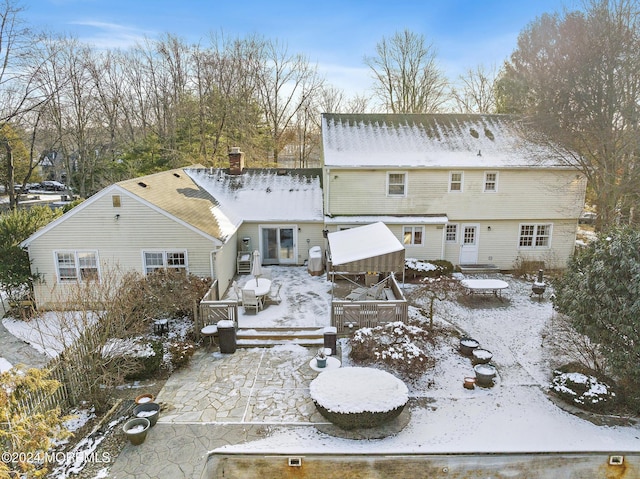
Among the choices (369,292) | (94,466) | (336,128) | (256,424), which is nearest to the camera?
(94,466)

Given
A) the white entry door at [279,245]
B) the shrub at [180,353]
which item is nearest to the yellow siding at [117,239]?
the shrub at [180,353]

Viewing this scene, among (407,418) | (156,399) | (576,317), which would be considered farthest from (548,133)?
(156,399)

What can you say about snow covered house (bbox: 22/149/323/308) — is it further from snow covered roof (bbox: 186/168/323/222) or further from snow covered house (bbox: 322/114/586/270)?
snow covered house (bbox: 322/114/586/270)

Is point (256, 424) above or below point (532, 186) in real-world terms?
below

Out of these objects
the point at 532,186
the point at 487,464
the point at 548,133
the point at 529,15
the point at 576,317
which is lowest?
the point at 487,464

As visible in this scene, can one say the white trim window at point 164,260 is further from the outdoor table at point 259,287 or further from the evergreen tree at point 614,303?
the evergreen tree at point 614,303

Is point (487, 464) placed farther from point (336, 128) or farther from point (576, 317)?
point (336, 128)

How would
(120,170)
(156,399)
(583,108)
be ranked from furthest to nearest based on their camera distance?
(120,170) → (583,108) → (156,399)
